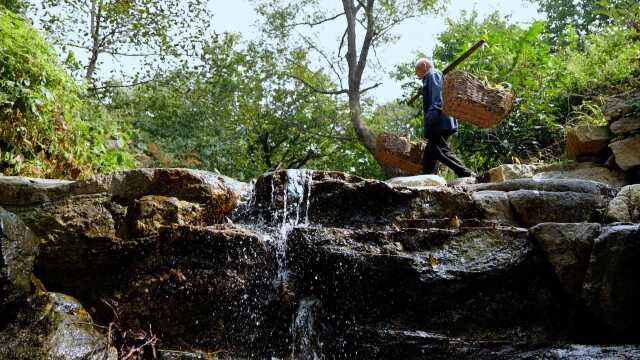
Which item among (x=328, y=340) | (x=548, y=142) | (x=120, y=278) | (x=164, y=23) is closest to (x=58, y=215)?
(x=120, y=278)

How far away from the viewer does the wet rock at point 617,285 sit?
3.16 meters

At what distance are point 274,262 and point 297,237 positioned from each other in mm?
253

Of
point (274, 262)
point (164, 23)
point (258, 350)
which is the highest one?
point (164, 23)

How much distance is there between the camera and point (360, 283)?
3.78 meters

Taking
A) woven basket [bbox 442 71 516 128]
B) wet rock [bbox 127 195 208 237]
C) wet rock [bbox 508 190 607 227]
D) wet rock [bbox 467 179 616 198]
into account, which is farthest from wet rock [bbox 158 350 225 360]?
woven basket [bbox 442 71 516 128]

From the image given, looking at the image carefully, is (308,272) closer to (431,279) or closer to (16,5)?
(431,279)

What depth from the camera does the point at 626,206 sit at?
13.9 feet

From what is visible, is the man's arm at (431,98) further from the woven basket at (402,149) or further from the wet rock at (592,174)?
the wet rock at (592,174)

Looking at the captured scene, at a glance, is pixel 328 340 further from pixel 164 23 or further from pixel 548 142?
pixel 164 23

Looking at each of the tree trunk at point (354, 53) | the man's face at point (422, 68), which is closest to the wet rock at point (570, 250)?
the man's face at point (422, 68)

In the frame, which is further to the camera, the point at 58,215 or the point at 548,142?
the point at 548,142

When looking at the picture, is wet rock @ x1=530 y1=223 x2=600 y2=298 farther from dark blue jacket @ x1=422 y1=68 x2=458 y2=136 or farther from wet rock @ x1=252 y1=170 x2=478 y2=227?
dark blue jacket @ x1=422 y1=68 x2=458 y2=136

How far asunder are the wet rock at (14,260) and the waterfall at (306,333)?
1.85 m

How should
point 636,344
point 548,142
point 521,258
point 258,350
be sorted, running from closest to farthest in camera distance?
point 636,344 < point 521,258 < point 258,350 < point 548,142
